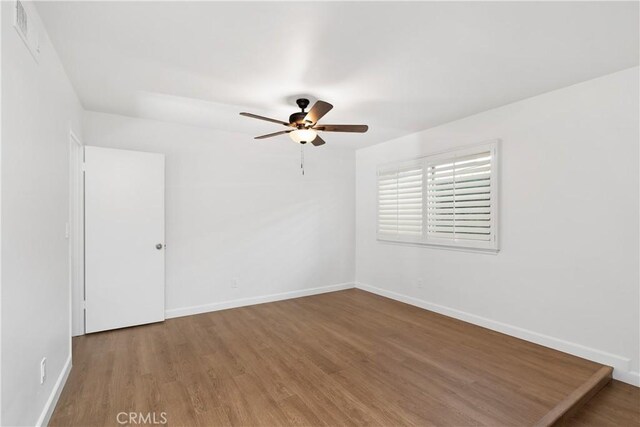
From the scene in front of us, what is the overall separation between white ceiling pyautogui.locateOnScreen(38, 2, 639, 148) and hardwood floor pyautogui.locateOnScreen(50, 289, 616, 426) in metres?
2.52

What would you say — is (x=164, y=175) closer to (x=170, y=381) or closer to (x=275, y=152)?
(x=275, y=152)

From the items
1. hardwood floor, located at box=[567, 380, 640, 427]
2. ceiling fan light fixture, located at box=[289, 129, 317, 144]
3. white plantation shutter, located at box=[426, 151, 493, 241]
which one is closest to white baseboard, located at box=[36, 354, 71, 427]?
ceiling fan light fixture, located at box=[289, 129, 317, 144]

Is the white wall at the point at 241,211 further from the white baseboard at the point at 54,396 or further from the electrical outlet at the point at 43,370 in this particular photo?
the electrical outlet at the point at 43,370

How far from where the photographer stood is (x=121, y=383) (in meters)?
2.49

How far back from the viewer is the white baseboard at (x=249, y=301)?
413cm

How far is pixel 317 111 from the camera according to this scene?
2.82 meters

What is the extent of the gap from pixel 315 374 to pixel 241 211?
262cm

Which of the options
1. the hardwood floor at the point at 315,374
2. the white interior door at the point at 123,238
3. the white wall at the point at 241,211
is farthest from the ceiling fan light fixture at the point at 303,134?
the hardwood floor at the point at 315,374

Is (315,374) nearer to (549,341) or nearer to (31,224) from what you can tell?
(31,224)

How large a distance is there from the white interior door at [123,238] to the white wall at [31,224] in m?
1.09

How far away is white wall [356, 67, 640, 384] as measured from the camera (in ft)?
8.79

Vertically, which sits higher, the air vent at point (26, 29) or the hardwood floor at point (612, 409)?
the air vent at point (26, 29)

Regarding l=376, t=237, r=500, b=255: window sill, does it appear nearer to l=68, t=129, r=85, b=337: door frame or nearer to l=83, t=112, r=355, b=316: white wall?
l=83, t=112, r=355, b=316: white wall

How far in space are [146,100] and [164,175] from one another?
37.6 inches
